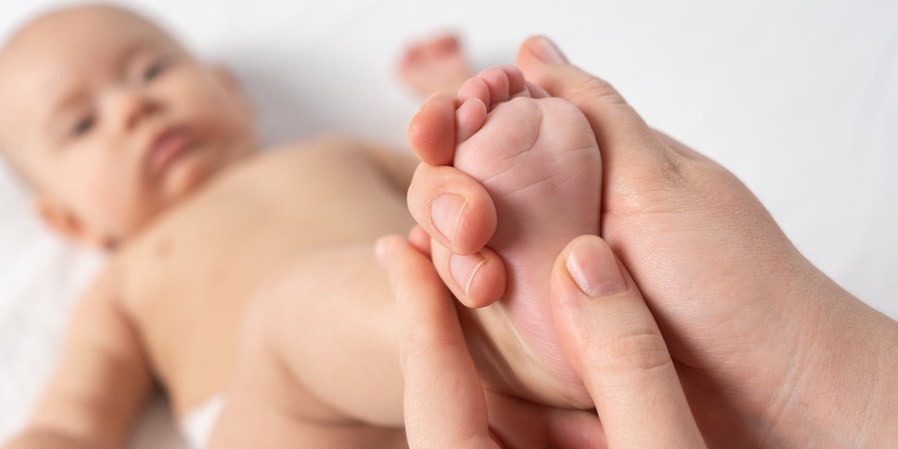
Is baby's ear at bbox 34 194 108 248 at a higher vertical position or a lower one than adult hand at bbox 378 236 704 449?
lower

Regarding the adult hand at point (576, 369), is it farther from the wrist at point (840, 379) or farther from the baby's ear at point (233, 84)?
the baby's ear at point (233, 84)

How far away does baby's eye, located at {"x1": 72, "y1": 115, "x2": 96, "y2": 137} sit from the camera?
153cm

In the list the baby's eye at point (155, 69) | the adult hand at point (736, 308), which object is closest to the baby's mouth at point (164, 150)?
the baby's eye at point (155, 69)

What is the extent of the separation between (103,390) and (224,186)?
1.32 ft

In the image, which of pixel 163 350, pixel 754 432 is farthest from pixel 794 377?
pixel 163 350

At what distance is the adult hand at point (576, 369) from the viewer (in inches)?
22.0

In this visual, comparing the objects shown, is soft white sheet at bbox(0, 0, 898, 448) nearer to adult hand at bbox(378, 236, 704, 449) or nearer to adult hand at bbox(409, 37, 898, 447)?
adult hand at bbox(409, 37, 898, 447)

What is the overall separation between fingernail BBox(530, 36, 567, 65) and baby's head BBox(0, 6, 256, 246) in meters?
0.88

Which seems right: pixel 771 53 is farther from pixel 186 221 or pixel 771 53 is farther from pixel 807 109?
pixel 186 221

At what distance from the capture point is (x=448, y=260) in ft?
2.16

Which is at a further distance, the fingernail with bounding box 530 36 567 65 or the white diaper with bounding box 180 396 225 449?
the white diaper with bounding box 180 396 225 449

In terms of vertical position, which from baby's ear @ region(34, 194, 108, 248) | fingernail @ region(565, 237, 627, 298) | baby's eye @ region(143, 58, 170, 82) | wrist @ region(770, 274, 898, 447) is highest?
fingernail @ region(565, 237, 627, 298)

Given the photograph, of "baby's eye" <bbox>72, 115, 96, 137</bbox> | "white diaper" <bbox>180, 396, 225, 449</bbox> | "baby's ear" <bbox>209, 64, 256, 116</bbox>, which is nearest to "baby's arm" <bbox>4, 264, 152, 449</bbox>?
"white diaper" <bbox>180, 396, 225, 449</bbox>

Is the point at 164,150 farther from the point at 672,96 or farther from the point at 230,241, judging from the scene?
the point at 672,96
